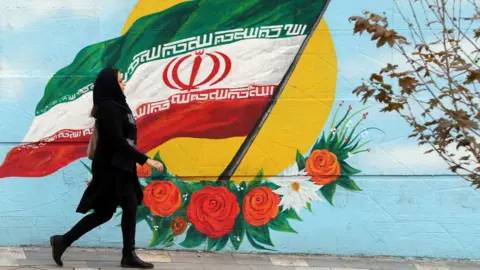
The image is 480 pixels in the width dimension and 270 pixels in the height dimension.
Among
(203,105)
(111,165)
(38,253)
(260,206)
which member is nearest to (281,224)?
(260,206)

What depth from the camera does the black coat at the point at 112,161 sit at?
258 inches

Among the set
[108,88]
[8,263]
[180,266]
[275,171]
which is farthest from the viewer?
[275,171]

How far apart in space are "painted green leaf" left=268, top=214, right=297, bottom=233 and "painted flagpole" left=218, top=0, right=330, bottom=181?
0.55 meters

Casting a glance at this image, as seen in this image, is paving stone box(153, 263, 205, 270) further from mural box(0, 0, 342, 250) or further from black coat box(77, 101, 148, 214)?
black coat box(77, 101, 148, 214)

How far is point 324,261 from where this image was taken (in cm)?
741

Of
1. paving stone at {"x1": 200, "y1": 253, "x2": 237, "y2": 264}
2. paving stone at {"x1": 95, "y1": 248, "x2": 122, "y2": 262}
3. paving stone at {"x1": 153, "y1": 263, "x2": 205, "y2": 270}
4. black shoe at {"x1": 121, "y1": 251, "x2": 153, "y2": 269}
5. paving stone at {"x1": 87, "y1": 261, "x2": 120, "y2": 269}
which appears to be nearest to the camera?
black shoe at {"x1": 121, "y1": 251, "x2": 153, "y2": 269}

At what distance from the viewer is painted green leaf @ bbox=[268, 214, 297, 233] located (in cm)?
751

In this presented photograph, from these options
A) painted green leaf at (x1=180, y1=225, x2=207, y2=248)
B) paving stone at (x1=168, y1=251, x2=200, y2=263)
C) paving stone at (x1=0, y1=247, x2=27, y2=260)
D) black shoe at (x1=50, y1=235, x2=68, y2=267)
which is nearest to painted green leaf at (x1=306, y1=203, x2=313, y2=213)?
painted green leaf at (x1=180, y1=225, x2=207, y2=248)

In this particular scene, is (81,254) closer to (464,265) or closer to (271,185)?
(271,185)

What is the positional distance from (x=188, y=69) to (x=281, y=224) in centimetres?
158

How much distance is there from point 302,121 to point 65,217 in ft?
7.28

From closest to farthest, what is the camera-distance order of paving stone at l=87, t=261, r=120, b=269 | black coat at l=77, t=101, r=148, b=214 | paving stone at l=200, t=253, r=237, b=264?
black coat at l=77, t=101, r=148, b=214 < paving stone at l=87, t=261, r=120, b=269 < paving stone at l=200, t=253, r=237, b=264

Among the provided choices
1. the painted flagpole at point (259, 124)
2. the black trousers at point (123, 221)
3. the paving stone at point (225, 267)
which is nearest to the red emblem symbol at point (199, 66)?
the painted flagpole at point (259, 124)

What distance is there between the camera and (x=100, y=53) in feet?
24.2
